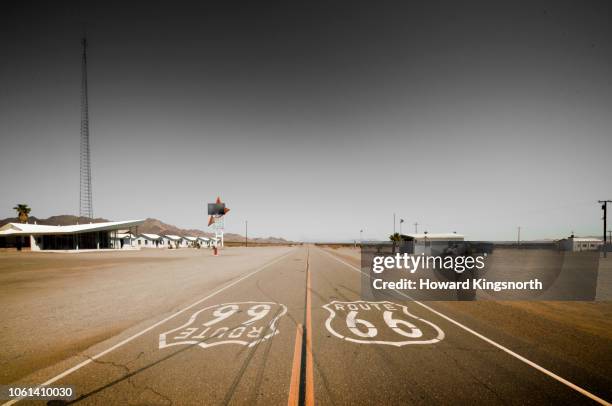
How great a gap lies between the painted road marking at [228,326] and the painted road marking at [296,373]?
0.77 m

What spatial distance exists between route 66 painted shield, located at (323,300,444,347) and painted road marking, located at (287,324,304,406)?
3.30 feet

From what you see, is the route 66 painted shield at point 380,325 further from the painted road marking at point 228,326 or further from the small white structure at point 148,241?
the small white structure at point 148,241

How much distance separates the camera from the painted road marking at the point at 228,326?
575 centimetres

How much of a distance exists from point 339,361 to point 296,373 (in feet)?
3.01

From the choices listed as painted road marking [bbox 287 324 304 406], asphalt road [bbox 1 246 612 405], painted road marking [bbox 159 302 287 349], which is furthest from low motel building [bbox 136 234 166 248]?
painted road marking [bbox 287 324 304 406]

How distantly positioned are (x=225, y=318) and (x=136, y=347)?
2337 mm

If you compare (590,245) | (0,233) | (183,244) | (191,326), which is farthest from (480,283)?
(183,244)

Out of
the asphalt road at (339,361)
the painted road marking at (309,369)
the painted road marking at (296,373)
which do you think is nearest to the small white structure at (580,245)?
the asphalt road at (339,361)

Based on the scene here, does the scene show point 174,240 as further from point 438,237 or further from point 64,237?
point 438,237

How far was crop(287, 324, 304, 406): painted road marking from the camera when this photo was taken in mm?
3624

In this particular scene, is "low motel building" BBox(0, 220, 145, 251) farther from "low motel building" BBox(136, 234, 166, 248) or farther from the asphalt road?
the asphalt road

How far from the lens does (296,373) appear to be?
4.34m

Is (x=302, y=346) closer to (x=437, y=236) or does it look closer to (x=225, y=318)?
(x=225, y=318)

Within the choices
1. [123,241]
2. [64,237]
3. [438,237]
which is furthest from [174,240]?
[438,237]
